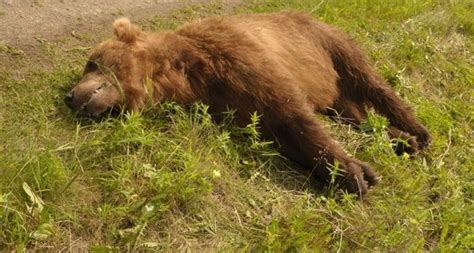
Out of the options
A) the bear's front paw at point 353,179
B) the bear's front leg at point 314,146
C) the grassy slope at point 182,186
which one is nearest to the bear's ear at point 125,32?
the grassy slope at point 182,186

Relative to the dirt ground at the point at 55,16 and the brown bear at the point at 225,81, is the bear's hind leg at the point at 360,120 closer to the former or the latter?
the brown bear at the point at 225,81

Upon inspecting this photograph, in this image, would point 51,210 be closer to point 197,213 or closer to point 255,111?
point 197,213

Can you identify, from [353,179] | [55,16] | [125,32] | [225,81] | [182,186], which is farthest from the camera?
[55,16]

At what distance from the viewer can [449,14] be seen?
24.7 ft

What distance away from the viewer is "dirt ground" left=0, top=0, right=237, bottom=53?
15.6 ft

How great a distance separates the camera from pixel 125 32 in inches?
171

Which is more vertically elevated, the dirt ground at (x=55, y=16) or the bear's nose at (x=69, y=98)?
the dirt ground at (x=55, y=16)

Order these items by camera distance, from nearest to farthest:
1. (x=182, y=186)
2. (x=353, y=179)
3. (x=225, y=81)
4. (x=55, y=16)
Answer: (x=182, y=186), (x=353, y=179), (x=225, y=81), (x=55, y=16)

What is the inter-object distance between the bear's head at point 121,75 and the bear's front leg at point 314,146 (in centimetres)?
85

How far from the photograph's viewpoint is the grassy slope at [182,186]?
3.39 meters

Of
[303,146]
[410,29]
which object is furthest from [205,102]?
[410,29]

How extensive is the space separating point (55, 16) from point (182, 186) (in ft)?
7.55

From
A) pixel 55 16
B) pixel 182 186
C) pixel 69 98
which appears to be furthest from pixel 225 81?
pixel 55 16

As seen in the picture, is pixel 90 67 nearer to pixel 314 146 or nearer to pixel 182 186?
pixel 182 186
